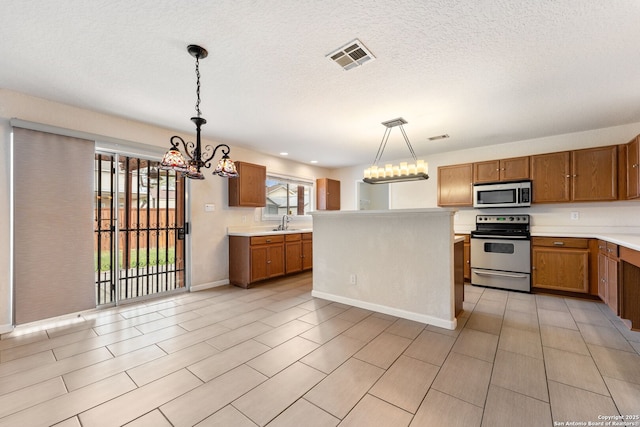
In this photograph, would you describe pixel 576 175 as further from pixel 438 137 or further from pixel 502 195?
pixel 438 137

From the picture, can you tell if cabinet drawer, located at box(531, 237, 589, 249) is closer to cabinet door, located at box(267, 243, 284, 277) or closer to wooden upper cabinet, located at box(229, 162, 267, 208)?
cabinet door, located at box(267, 243, 284, 277)

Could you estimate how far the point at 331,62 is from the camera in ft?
7.34

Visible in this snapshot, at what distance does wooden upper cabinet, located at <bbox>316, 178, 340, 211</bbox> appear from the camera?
6.48m

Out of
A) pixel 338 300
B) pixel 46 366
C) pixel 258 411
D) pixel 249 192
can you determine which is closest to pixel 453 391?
pixel 258 411

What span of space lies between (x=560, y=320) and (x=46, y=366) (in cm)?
486

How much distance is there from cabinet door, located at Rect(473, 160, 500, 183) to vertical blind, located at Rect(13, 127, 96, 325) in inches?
226

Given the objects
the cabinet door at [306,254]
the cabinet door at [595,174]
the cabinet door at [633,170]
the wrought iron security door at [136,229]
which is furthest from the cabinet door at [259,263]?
the cabinet door at [633,170]

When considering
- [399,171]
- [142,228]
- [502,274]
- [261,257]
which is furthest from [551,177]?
[142,228]

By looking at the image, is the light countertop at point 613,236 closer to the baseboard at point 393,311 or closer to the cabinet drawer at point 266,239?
the baseboard at point 393,311

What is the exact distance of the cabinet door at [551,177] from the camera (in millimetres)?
3957

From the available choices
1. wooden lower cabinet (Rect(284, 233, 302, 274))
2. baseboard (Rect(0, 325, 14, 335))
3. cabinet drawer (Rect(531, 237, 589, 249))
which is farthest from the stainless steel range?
baseboard (Rect(0, 325, 14, 335))

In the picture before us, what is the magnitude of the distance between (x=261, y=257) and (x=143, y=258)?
5.59ft

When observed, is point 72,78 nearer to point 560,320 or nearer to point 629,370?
point 629,370

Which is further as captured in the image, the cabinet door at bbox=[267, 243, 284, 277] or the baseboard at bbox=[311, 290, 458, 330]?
the cabinet door at bbox=[267, 243, 284, 277]
